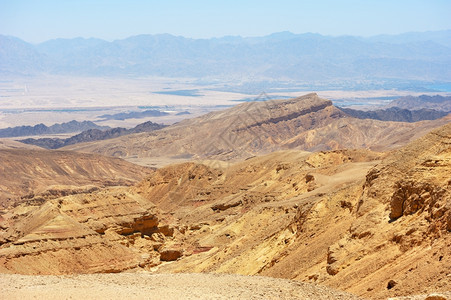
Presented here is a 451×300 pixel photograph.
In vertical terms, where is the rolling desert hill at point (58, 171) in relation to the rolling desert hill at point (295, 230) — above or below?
below

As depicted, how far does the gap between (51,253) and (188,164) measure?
3727 centimetres

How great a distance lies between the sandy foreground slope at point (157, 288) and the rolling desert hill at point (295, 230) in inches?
99.1

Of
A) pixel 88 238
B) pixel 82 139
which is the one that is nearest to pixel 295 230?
pixel 88 238

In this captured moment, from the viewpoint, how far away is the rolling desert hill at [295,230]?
19391 millimetres

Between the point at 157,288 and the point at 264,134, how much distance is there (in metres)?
104

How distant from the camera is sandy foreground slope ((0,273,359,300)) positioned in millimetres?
15602

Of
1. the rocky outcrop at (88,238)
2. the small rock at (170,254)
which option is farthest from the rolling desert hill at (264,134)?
the small rock at (170,254)

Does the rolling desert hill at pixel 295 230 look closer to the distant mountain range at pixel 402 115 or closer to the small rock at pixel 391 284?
the small rock at pixel 391 284

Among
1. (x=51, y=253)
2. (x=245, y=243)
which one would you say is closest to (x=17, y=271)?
(x=51, y=253)

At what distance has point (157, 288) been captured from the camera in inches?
659

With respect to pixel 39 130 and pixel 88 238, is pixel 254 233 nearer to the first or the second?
pixel 88 238

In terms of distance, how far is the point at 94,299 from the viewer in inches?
598

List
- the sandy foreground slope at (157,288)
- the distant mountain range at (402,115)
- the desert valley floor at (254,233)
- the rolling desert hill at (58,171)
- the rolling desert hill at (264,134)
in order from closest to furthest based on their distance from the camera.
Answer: the sandy foreground slope at (157,288) < the desert valley floor at (254,233) < the rolling desert hill at (58,171) < the rolling desert hill at (264,134) < the distant mountain range at (402,115)

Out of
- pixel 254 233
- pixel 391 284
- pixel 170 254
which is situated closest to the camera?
pixel 391 284
